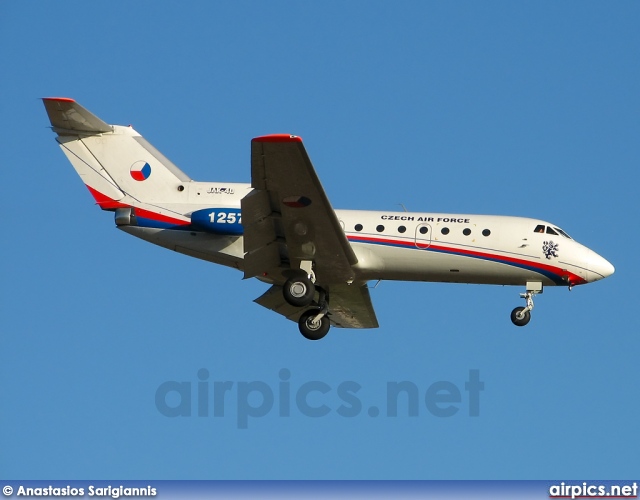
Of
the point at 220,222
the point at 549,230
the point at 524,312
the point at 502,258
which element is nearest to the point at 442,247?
the point at 502,258

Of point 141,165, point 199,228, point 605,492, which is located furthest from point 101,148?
point 605,492

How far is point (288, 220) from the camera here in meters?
37.9

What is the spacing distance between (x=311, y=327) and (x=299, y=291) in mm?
2539

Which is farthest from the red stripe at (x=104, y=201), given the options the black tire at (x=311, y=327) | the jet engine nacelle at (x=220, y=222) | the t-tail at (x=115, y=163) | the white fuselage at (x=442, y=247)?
the black tire at (x=311, y=327)

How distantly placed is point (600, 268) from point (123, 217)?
48.1ft

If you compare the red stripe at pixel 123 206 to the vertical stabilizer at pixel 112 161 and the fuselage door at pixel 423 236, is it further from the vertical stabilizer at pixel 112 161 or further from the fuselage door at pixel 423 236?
the fuselage door at pixel 423 236

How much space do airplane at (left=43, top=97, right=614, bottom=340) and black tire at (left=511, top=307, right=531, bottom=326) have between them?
3cm

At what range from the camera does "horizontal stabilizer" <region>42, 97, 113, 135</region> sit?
41.5 m

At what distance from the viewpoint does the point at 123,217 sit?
41.2 metres

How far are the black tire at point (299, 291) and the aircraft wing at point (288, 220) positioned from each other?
0.64 m

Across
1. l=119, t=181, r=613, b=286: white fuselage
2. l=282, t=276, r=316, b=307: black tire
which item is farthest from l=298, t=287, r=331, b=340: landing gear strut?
l=282, t=276, r=316, b=307: black tire

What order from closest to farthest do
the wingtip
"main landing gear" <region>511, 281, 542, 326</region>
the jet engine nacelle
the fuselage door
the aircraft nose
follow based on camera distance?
the wingtip → the jet engine nacelle → the fuselage door → "main landing gear" <region>511, 281, 542, 326</region> → the aircraft nose

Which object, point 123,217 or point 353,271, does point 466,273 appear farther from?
point 123,217

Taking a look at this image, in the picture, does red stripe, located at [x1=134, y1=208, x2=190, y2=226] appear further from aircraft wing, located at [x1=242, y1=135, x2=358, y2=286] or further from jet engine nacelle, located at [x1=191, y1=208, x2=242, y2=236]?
aircraft wing, located at [x1=242, y1=135, x2=358, y2=286]
